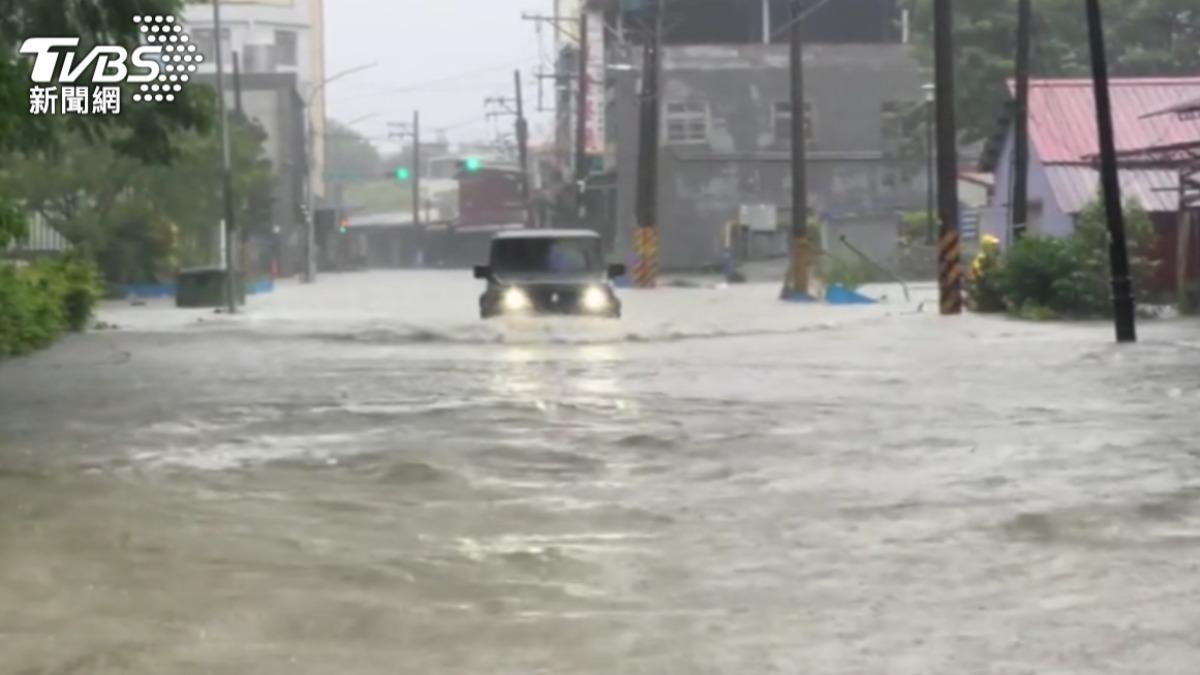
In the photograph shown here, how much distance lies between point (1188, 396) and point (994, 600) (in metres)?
10.2

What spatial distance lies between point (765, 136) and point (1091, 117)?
2393 centimetres

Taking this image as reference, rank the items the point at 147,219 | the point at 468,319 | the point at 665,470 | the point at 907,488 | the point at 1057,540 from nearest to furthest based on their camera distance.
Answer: the point at 1057,540 → the point at 907,488 → the point at 665,470 → the point at 468,319 → the point at 147,219

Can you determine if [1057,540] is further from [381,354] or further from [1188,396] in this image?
[381,354]

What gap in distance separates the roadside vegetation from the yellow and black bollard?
22.8 m

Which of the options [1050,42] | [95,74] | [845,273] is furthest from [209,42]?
[95,74]

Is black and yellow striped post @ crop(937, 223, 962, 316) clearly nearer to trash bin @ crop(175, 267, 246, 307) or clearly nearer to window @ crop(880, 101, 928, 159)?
trash bin @ crop(175, 267, 246, 307)

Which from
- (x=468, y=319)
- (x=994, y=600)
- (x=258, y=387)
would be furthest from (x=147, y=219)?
(x=994, y=600)

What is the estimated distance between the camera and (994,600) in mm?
9281

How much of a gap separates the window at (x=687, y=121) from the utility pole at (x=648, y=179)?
8.67 metres

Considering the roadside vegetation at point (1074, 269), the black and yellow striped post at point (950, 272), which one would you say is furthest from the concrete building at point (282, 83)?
the roadside vegetation at point (1074, 269)

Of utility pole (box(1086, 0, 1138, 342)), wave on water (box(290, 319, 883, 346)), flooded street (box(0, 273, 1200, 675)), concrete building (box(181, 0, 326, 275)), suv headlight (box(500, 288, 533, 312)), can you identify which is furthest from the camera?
concrete building (box(181, 0, 326, 275))

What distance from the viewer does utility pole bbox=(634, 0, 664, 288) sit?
192 feet

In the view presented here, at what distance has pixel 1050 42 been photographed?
62.4 metres

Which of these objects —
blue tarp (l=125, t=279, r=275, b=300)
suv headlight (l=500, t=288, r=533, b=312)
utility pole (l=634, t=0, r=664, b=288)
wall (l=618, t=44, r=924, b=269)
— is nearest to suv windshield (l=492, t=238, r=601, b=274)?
suv headlight (l=500, t=288, r=533, b=312)
